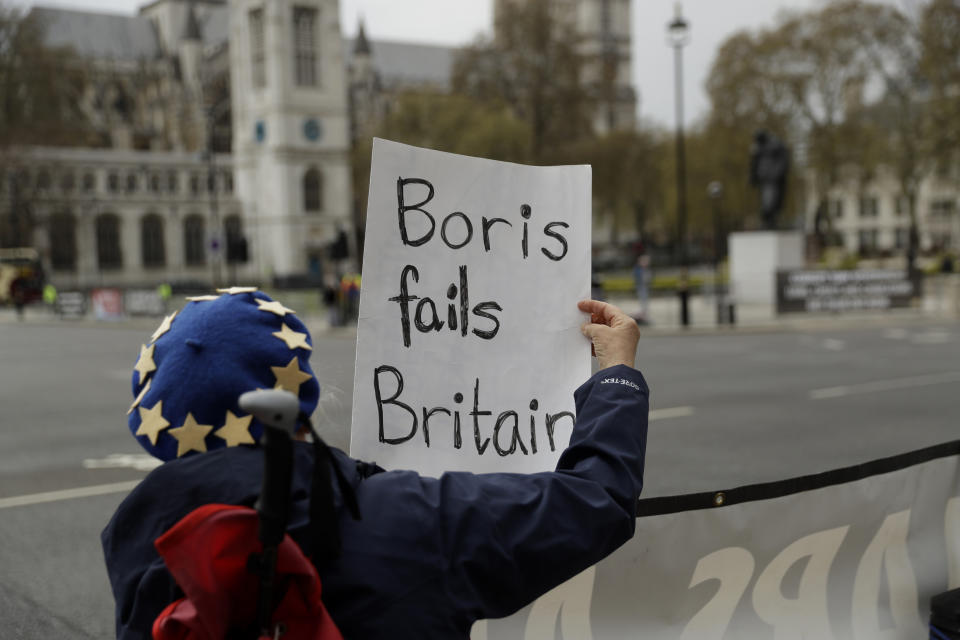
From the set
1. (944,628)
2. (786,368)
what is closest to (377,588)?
(944,628)

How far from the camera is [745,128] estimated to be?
181 ft

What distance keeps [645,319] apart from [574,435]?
23.0 metres

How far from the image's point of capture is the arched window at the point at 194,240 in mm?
79875

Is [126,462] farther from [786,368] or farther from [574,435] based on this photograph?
[786,368]

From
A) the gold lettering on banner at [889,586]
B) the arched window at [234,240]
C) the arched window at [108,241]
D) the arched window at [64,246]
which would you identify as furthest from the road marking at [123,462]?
the arched window at [108,241]

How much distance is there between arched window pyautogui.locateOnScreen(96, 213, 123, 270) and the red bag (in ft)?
257

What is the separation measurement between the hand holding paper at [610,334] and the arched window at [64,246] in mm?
70917

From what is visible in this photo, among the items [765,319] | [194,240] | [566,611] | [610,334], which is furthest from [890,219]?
[610,334]

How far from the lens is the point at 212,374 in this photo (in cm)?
160

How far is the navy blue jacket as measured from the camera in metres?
1.54

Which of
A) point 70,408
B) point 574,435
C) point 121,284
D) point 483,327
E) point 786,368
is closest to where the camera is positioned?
point 574,435

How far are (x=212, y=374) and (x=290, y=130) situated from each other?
7598 centimetres

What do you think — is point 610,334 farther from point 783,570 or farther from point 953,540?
point 953,540

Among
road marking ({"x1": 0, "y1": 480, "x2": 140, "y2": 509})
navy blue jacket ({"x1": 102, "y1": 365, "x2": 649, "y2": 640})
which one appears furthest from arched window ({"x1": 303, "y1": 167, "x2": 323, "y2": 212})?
navy blue jacket ({"x1": 102, "y1": 365, "x2": 649, "y2": 640})
